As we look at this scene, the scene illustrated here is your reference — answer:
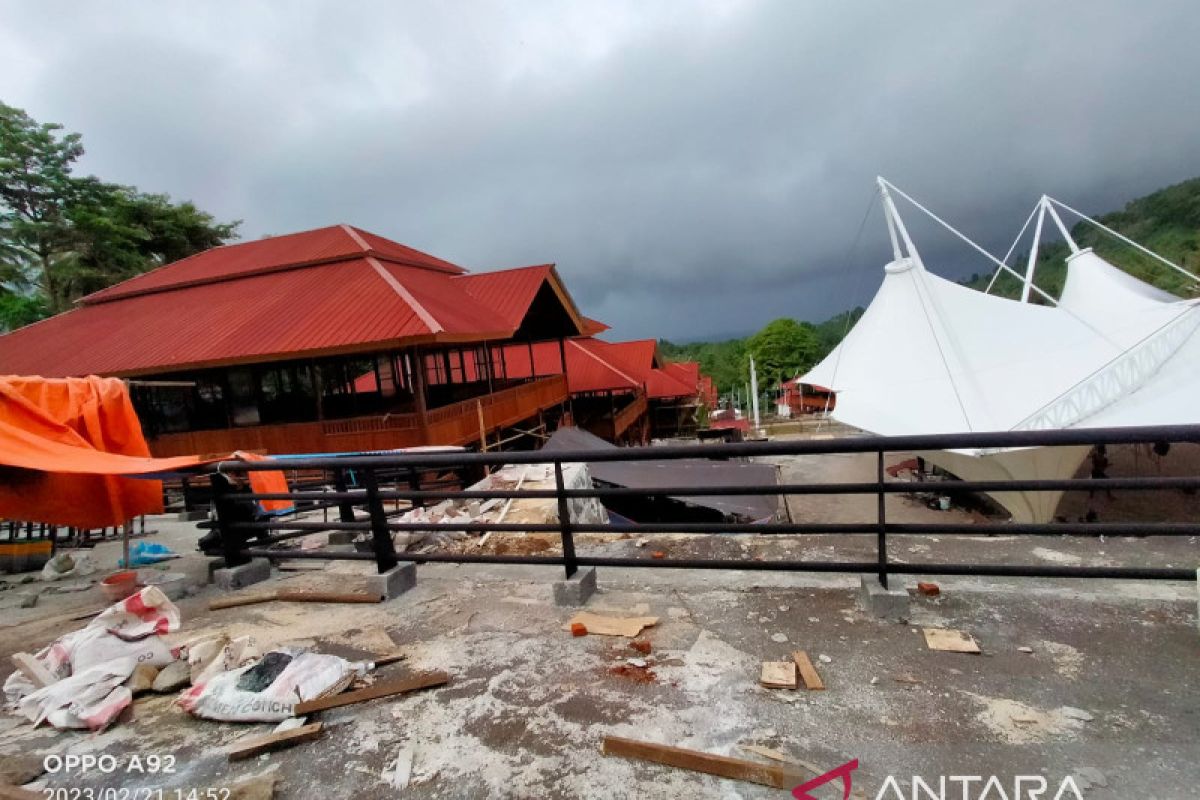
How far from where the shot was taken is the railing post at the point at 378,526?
12.0 feet

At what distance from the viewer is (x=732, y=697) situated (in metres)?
2.36

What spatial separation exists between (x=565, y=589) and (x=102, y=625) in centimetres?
251

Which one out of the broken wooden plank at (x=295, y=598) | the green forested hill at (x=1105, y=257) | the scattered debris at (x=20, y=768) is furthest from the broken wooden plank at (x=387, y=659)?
the green forested hill at (x=1105, y=257)

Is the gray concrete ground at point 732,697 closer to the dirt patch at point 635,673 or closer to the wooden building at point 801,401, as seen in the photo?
the dirt patch at point 635,673

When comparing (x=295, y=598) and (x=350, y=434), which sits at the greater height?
(x=350, y=434)

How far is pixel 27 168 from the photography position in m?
26.3

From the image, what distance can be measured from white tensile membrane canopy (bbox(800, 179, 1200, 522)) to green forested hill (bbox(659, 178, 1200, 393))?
20669 millimetres

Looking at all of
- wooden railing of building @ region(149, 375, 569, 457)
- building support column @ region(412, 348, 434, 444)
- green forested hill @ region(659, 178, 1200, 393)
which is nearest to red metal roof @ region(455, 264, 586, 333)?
wooden railing of building @ region(149, 375, 569, 457)

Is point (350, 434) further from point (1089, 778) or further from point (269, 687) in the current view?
point (1089, 778)

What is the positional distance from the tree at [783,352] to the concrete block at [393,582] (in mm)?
66439

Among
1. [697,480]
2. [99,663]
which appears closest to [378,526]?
[99,663]

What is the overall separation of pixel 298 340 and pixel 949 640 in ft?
47.5

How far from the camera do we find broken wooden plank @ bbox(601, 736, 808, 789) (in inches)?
74.5

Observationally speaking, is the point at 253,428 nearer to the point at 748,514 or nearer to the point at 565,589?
the point at 748,514
